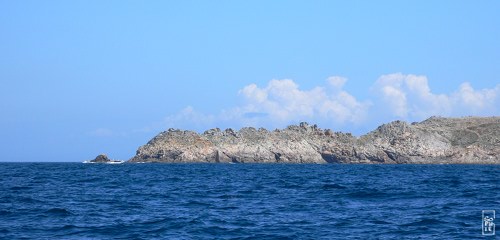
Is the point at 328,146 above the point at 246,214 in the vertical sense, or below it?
above

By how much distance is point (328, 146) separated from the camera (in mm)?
159875

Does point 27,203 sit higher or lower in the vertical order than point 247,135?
lower

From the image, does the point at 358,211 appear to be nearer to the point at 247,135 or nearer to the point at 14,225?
the point at 14,225

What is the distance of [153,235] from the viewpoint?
2423cm

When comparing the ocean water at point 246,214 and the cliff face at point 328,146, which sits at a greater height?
the cliff face at point 328,146

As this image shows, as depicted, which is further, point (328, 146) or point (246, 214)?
point (328, 146)

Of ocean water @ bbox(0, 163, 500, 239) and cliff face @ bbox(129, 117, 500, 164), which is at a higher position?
cliff face @ bbox(129, 117, 500, 164)

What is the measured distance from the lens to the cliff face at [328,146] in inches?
6063

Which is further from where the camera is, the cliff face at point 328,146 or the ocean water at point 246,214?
the cliff face at point 328,146

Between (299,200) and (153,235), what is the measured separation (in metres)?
13.9

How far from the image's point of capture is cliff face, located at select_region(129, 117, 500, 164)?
505 ft

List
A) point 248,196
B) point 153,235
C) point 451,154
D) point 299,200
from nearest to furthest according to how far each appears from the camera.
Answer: point 153,235, point 299,200, point 248,196, point 451,154

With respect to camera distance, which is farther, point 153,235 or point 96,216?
point 96,216

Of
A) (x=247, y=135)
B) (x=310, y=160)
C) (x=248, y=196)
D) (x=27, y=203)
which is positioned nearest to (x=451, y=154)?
(x=310, y=160)
